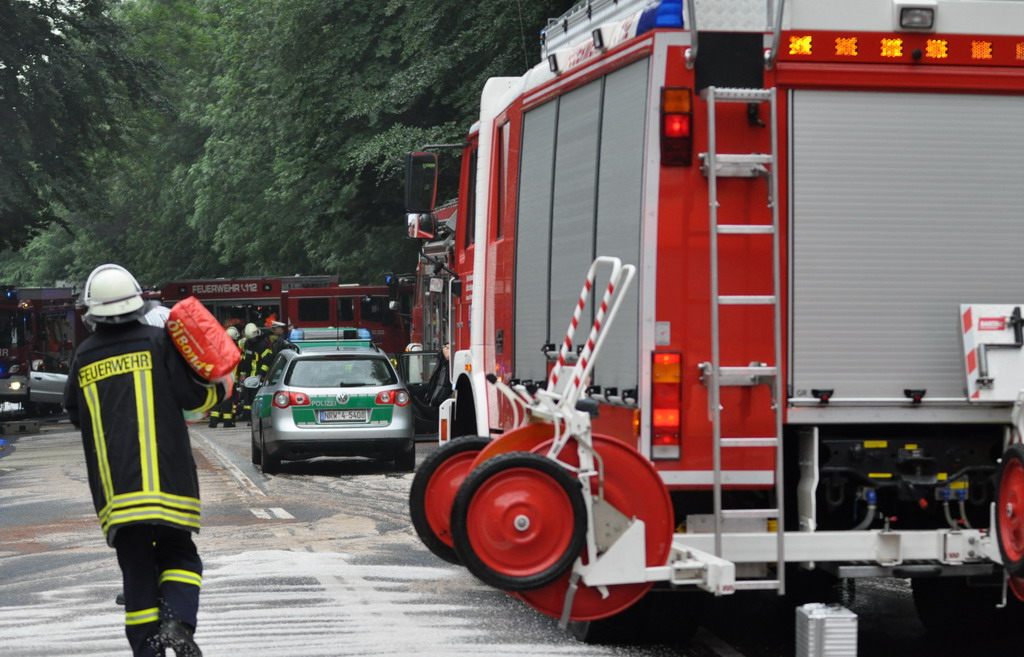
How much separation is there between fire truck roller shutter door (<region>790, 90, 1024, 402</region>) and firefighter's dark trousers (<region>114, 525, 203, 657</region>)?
8.57ft

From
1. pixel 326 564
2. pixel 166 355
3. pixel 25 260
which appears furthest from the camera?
pixel 25 260

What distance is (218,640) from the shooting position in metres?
8.45

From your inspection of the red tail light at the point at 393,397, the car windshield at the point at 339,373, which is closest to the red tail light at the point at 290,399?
the car windshield at the point at 339,373

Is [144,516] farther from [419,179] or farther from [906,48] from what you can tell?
[419,179]

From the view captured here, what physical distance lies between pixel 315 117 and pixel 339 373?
10931 millimetres

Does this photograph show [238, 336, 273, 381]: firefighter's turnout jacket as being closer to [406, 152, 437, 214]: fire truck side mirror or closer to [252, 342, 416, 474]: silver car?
[252, 342, 416, 474]: silver car

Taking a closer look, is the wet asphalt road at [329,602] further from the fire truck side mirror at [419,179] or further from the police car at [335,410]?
the police car at [335,410]

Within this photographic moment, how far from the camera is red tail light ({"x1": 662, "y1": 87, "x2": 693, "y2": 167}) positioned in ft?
22.9

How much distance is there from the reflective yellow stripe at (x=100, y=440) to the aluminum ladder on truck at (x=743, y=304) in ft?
7.90

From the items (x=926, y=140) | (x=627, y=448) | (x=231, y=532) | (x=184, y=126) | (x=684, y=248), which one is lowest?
A: (x=231, y=532)

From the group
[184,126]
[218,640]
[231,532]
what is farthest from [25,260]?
[218,640]

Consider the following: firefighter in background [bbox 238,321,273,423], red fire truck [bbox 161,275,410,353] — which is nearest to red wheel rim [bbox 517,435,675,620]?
firefighter in background [bbox 238,321,273,423]

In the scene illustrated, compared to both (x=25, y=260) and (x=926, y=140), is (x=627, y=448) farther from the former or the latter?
(x=25, y=260)

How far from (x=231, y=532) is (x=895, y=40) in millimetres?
8002
